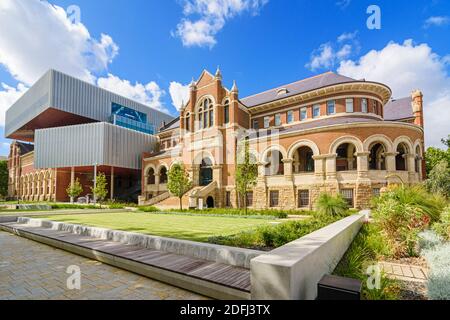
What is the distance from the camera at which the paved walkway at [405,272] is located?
571 centimetres

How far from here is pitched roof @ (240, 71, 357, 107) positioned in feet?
98.1

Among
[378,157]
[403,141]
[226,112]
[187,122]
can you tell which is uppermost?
[226,112]

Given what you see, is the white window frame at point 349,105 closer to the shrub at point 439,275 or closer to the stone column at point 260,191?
the stone column at point 260,191

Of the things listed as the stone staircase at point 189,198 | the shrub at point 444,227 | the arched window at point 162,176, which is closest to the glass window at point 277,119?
the stone staircase at point 189,198

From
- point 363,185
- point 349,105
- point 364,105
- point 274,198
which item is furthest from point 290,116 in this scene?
point 363,185

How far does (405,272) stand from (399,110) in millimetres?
37378

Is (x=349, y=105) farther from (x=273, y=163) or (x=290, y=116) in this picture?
(x=273, y=163)

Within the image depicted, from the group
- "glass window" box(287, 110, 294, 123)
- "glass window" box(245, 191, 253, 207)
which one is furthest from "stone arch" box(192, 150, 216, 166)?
"glass window" box(287, 110, 294, 123)

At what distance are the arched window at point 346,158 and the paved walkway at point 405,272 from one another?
2068 centimetres

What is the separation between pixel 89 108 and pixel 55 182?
1698 centimetres

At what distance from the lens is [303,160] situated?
28.3 metres
